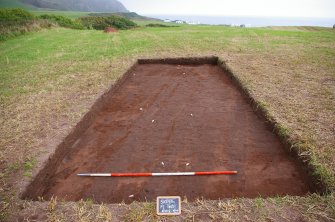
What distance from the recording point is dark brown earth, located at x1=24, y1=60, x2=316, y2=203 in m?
3.64

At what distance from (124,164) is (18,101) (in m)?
3.26

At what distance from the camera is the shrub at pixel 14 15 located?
1983cm

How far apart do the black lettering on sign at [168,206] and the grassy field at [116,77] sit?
3.4 inches

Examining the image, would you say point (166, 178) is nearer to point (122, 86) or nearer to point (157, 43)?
point (122, 86)

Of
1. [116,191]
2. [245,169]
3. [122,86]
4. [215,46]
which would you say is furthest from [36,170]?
[215,46]

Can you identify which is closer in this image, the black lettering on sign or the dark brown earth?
the black lettering on sign

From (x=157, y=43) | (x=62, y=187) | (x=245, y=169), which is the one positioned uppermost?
(x=157, y=43)

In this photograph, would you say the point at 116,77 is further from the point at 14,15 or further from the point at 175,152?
the point at 14,15

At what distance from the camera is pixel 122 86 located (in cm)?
763

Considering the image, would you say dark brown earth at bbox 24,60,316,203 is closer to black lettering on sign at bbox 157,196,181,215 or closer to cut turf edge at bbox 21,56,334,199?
cut turf edge at bbox 21,56,334,199

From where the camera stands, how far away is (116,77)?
7.62 meters

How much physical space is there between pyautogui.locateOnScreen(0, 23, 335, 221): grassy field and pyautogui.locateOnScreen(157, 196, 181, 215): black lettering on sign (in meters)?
0.09

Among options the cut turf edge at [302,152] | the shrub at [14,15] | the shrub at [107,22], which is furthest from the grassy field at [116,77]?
the shrub at [107,22]

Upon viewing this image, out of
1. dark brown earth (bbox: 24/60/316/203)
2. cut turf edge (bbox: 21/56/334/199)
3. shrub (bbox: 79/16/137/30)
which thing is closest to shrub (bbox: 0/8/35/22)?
shrub (bbox: 79/16/137/30)
